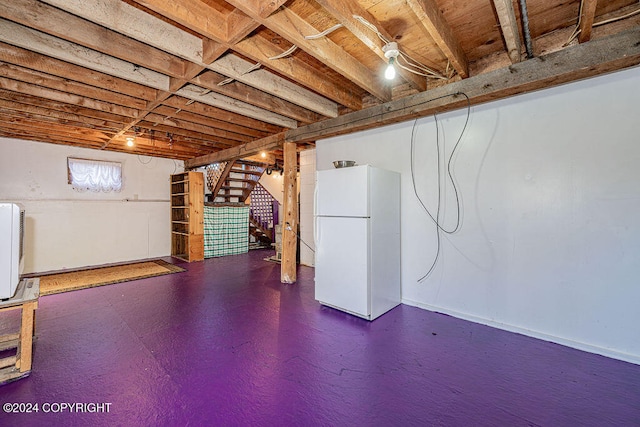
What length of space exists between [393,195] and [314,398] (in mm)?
2331

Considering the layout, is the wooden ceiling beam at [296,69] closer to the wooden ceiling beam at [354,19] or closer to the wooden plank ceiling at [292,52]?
the wooden plank ceiling at [292,52]

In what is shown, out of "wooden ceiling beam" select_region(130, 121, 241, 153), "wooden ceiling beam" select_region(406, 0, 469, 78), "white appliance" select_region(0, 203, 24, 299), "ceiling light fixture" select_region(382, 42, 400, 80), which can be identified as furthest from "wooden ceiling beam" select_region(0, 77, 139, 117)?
"wooden ceiling beam" select_region(406, 0, 469, 78)

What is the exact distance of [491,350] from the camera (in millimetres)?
2381

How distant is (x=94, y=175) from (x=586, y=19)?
7.78 m

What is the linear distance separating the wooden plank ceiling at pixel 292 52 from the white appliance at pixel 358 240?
3.11 feet

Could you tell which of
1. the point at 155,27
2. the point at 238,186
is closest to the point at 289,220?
the point at 155,27

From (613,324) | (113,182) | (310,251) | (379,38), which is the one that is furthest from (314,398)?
(113,182)

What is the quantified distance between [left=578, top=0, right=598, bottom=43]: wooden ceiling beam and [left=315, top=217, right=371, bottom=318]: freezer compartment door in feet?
7.24

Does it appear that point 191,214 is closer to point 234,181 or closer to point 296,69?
point 234,181

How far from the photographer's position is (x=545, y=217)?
2557mm

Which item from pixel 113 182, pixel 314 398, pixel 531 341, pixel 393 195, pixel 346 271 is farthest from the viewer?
pixel 113 182

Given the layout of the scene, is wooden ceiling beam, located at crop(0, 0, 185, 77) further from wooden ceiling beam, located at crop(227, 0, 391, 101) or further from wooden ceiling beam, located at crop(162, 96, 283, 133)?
wooden ceiling beam, located at crop(227, 0, 391, 101)

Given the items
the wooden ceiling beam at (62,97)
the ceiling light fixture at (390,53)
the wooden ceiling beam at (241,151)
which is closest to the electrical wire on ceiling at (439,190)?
the ceiling light fixture at (390,53)

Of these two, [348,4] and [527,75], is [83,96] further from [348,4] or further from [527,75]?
[527,75]
